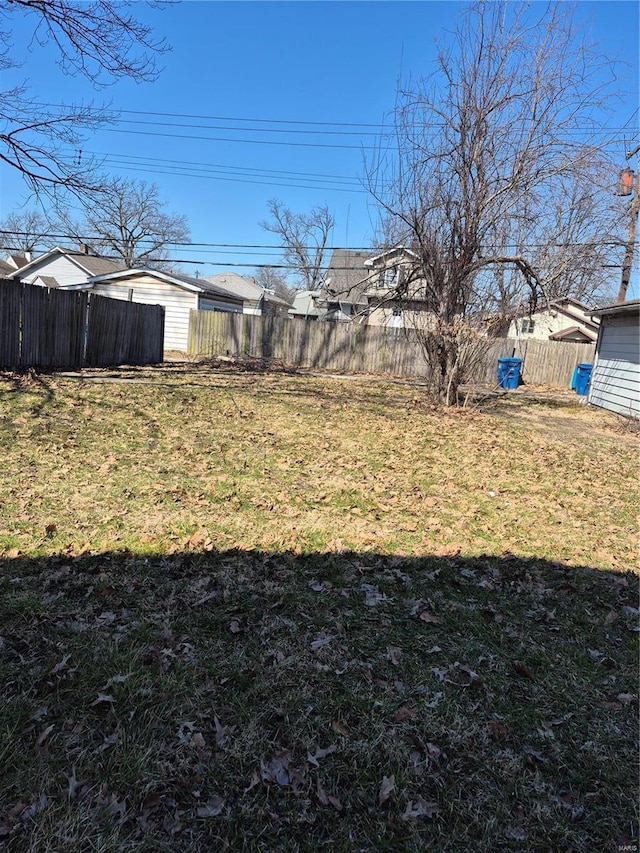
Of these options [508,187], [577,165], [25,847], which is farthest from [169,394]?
[577,165]

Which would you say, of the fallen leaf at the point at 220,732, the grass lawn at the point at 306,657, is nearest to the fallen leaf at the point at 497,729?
the grass lawn at the point at 306,657

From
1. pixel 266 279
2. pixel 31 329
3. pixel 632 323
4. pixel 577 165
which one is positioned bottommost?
pixel 31 329

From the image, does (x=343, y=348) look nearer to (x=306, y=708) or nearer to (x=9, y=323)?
(x=9, y=323)

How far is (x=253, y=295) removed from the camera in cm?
5184

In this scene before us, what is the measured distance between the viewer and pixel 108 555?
3426mm

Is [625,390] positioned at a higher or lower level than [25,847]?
higher

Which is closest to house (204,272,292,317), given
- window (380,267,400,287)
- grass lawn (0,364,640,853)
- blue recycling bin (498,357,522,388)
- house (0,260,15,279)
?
house (0,260,15,279)

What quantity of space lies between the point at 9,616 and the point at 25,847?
1.40m

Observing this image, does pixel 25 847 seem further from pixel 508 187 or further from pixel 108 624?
pixel 508 187

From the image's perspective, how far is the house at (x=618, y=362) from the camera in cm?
1170

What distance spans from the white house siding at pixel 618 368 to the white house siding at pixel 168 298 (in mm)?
15472

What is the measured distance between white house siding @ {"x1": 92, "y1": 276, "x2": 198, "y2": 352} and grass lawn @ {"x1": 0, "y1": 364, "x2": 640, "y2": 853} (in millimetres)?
16034

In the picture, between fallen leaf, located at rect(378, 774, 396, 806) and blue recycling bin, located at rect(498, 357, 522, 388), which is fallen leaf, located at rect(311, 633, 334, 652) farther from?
blue recycling bin, located at rect(498, 357, 522, 388)

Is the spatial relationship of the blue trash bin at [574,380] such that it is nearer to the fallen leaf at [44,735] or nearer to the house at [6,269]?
the fallen leaf at [44,735]
